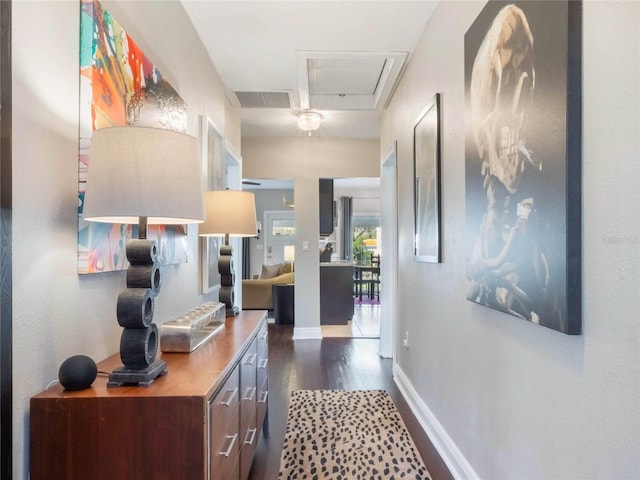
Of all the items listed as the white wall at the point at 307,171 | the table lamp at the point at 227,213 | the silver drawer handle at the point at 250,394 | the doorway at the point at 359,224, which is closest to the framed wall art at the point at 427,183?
the table lamp at the point at 227,213

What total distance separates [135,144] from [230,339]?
962mm

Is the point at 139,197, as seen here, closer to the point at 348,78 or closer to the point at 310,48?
the point at 310,48

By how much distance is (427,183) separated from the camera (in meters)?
2.31

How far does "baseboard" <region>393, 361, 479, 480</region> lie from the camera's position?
1.77 m

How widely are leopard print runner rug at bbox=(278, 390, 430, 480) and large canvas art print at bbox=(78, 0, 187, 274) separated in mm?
1371

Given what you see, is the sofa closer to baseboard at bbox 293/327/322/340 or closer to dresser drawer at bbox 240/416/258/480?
baseboard at bbox 293/327/322/340

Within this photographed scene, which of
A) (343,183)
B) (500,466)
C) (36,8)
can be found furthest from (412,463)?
(343,183)

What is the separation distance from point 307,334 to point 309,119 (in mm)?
2646

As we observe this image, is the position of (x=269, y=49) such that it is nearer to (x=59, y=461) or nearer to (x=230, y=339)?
(x=230, y=339)

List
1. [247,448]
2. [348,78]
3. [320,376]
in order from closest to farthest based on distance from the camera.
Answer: [247,448] → [348,78] → [320,376]

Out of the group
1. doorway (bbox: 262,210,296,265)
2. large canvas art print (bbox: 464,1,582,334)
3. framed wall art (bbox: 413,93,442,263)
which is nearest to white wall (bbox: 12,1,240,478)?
large canvas art print (bbox: 464,1,582,334)

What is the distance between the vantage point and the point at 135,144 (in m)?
1.02

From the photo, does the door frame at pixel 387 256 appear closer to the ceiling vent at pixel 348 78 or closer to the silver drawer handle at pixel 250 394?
the ceiling vent at pixel 348 78

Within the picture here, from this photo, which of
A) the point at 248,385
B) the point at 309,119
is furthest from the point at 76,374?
the point at 309,119
